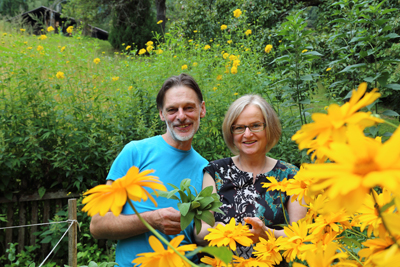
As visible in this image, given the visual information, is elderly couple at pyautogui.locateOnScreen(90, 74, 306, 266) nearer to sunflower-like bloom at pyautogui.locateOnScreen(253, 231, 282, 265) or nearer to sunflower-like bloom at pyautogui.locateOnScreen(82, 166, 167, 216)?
sunflower-like bloom at pyautogui.locateOnScreen(253, 231, 282, 265)

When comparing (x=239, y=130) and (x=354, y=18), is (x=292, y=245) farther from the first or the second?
(x=354, y=18)

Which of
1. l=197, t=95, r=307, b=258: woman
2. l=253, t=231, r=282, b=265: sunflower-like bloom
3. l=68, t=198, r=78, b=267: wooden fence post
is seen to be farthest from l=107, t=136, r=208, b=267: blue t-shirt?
l=253, t=231, r=282, b=265: sunflower-like bloom

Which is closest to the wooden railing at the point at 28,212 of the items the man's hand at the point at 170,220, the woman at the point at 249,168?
the woman at the point at 249,168

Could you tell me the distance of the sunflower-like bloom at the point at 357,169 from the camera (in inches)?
9.5

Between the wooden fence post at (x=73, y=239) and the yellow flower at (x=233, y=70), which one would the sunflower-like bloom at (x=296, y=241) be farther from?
the yellow flower at (x=233, y=70)

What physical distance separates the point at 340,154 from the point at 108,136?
2713 millimetres

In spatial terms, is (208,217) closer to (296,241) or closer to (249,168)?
(296,241)

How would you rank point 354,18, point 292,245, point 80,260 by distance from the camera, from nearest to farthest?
point 292,245 < point 354,18 < point 80,260

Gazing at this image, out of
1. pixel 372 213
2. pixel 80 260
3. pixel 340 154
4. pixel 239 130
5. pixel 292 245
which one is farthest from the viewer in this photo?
pixel 80 260

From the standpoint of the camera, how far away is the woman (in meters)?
1.63

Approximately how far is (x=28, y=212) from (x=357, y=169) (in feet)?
10.5

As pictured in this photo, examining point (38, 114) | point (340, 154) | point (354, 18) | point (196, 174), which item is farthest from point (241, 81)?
point (340, 154)

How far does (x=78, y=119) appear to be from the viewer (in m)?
2.79

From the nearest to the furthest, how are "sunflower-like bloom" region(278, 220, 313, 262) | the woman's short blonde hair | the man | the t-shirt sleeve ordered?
1. "sunflower-like bloom" region(278, 220, 313, 262)
2. the man
3. the t-shirt sleeve
4. the woman's short blonde hair
